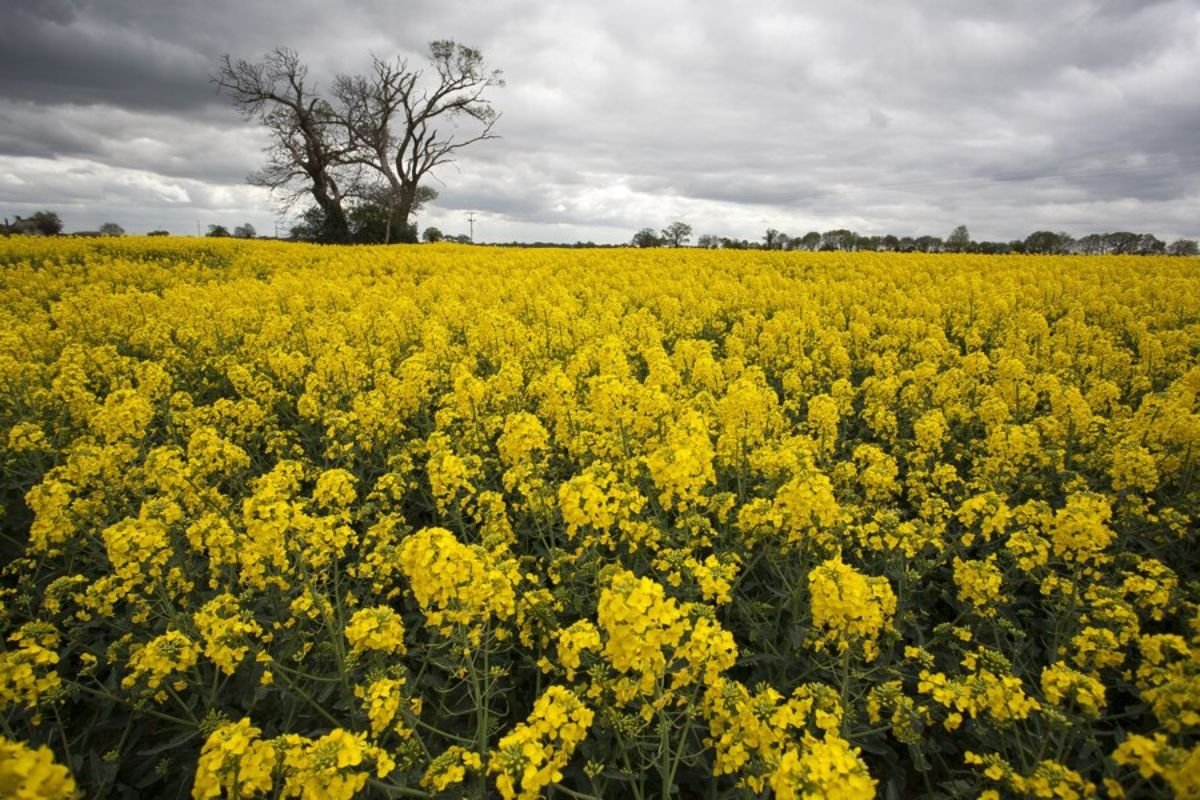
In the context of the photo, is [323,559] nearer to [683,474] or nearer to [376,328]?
[683,474]

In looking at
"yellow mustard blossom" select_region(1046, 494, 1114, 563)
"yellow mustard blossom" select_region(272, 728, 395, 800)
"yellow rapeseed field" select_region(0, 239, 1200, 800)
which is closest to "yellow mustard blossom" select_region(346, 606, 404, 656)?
"yellow rapeseed field" select_region(0, 239, 1200, 800)

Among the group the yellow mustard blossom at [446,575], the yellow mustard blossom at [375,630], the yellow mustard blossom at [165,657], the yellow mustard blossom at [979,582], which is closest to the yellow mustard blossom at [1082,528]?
the yellow mustard blossom at [979,582]

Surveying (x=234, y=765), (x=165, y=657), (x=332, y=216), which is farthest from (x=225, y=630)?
(x=332, y=216)

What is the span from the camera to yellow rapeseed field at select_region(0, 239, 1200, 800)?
267cm

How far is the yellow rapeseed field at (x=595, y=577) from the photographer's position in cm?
267

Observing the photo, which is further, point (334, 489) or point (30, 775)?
point (334, 489)

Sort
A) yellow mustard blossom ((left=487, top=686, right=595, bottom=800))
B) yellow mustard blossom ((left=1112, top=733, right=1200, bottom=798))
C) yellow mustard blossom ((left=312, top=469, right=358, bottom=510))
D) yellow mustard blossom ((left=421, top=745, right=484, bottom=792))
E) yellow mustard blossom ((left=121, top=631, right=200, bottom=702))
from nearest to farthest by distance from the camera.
Answer: yellow mustard blossom ((left=1112, top=733, right=1200, bottom=798)), yellow mustard blossom ((left=487, top=686, right=595, bottom=800)), yellow mustard blossom ((left=421, top=745, right=484, bottom=792)), yellow mustard blossom ((left=121, top=631, right=200, bottom=702)), yellow mustard blossom ((left=312, top=469, right=358, bottom=510))

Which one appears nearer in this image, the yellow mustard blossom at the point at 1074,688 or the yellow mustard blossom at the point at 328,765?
the yellow mustard blossom at the point at 328,765

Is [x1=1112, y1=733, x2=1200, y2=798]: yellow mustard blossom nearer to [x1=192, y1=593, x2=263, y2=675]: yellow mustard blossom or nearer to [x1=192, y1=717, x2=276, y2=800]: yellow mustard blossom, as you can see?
[x1=192, y1=717, x2=276, y2=800]: yellow mustard blossom

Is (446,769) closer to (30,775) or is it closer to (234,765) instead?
(234,765)

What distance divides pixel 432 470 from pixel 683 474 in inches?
75.5

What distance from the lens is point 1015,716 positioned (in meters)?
2.67

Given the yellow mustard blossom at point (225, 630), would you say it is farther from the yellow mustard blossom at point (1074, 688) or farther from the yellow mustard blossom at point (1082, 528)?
the yellow mustard blossom at point (1082, 528)

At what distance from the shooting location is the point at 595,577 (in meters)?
3.92
